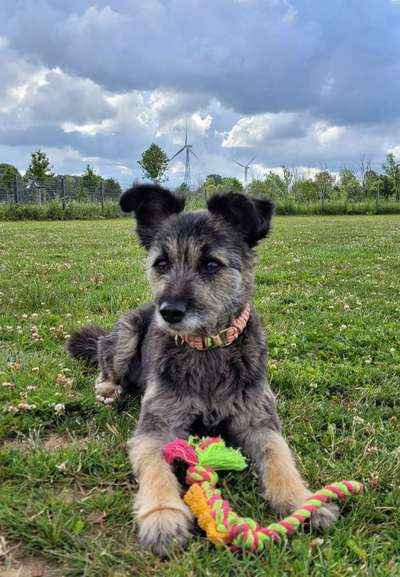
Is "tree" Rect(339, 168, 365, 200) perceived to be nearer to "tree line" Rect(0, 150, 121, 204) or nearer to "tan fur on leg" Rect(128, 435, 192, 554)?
"tree line" Rect(0, 150, 121, 204)

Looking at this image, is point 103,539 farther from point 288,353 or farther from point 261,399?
point 288,353

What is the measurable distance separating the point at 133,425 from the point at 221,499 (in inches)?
57.3

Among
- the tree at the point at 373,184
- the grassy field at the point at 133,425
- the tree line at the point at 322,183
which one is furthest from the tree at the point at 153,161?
the grassy field at the point at 133,425

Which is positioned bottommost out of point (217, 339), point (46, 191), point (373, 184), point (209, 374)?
point (209, 374)

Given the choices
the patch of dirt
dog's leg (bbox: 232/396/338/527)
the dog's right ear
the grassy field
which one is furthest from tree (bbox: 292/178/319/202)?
the patch of dirt

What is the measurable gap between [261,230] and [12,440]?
2634 mm

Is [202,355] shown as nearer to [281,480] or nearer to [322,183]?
[281,480]

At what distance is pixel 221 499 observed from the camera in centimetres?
306

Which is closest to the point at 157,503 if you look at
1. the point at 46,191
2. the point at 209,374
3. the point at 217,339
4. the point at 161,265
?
the point at 209,374

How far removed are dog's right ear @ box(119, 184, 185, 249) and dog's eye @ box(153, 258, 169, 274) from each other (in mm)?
424

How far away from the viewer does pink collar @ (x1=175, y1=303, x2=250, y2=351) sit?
4074 mm

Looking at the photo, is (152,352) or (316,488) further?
(152,352)

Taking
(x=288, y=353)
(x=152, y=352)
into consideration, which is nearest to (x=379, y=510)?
(x=152, y=352)

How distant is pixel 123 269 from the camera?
12.0m
